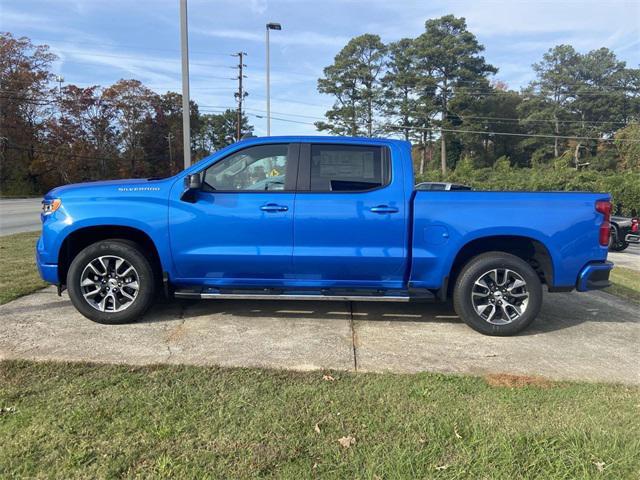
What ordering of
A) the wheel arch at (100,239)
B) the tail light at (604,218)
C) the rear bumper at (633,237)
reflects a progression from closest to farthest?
the tail light at (604,218)
the wheel arch at (100,239)
the rear bumper at (633,237)

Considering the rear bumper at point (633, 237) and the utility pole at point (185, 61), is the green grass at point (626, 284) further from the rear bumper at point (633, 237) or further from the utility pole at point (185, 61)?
the utility pole at point (185, 61)

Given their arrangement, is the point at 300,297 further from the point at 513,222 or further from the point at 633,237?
the point at 633,237

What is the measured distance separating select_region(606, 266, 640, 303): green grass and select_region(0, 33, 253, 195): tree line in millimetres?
44623

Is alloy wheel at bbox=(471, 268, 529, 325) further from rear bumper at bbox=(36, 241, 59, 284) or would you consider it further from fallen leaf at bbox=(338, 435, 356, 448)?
rear bumper at bbox=(36, 241, 59, 284)

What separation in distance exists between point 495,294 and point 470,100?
192 ft

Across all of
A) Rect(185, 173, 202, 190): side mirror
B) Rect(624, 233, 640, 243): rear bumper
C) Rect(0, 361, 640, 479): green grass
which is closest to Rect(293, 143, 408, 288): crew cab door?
Rect(185, 173, 202, 190): side mirror

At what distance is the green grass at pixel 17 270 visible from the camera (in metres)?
5.70

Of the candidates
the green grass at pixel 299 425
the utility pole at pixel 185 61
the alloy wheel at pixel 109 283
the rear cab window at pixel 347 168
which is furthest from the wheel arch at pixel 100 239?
the utility pole at pixel 185 61

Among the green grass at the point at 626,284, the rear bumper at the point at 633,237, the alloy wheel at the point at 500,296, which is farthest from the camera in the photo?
the rear bumper at the point at 633,237

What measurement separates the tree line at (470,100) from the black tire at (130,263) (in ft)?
186

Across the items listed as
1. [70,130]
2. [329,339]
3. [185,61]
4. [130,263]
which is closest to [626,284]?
[329,339]

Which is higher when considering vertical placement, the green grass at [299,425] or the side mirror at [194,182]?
the side mirror at [194,182]

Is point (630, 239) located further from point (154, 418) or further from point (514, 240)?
point (154, 418)

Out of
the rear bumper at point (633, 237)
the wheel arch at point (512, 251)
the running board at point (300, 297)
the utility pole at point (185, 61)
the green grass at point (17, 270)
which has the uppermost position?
the utility pole at point (185, 61)
